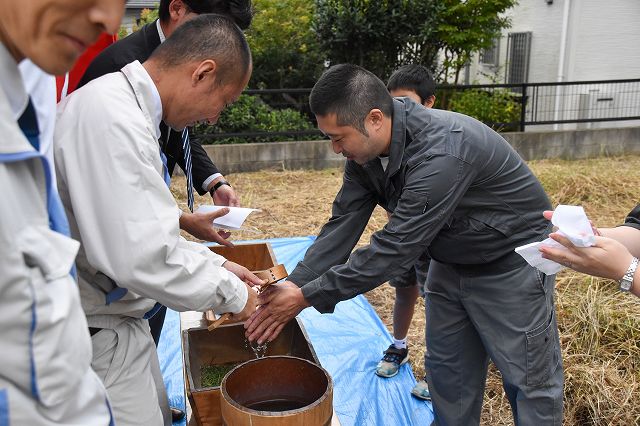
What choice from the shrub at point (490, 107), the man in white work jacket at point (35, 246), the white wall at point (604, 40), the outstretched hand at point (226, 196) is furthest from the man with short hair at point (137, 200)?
the white wall at point (604, 40)

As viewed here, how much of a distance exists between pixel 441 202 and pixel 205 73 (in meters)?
1.02

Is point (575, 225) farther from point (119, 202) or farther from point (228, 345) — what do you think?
point (228, 345)

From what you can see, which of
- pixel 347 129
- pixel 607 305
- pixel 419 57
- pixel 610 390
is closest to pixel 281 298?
pixel 347 129

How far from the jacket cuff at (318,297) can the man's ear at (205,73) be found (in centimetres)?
97

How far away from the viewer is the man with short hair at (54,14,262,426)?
1.47 meters

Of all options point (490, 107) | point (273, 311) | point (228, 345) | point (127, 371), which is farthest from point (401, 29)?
point (127, 371)

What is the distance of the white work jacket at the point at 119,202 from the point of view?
146cm

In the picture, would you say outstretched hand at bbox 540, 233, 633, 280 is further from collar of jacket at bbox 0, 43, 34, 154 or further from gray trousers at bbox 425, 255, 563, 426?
collar of jacket at bbox 0, 43, 34, 154

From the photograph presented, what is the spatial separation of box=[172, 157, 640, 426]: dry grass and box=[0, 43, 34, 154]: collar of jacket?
9.38 ft

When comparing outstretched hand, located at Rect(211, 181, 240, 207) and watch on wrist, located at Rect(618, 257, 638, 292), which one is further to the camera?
outstretched hand, located at Rect(211, 181, 240, 207)

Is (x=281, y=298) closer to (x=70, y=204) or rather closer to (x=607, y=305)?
(x=70, y=204)

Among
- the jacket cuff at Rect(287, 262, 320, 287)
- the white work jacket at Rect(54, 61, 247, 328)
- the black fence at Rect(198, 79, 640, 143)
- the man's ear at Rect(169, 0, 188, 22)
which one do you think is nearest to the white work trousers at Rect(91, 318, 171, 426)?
the white work jacket at Rect(54, 61, 247, 328)

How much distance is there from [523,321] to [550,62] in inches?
379

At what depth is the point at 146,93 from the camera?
5.59 ft
